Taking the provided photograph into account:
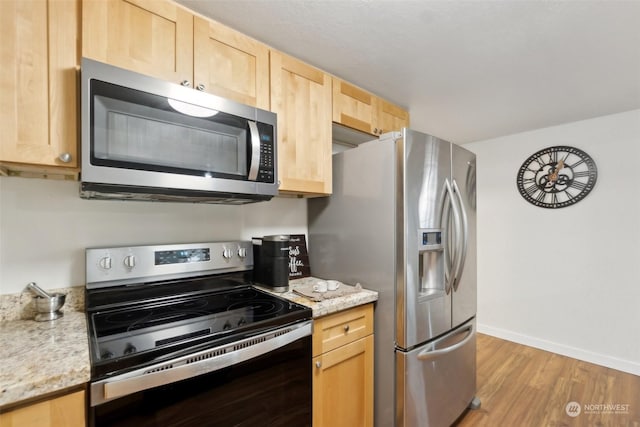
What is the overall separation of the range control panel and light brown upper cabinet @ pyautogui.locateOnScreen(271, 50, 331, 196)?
0.49 metres

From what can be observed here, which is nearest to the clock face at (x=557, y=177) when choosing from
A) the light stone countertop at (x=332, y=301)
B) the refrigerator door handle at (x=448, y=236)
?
the refrigerator door handle at (x=448, y=236)

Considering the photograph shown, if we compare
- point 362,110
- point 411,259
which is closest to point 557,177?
point 362,110

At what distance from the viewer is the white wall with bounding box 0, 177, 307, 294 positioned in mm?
1152

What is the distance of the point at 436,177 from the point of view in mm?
1599

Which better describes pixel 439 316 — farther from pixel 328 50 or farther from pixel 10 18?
pixel 10 18

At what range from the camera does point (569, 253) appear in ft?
9.05

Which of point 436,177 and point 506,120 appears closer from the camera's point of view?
point 436,177

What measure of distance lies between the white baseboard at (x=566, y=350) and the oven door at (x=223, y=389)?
113 inches

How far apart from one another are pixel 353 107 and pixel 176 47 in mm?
1098

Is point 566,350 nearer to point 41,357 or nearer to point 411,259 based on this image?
point 411,259

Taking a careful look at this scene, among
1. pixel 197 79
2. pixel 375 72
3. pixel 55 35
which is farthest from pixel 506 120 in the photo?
pixel 55 35

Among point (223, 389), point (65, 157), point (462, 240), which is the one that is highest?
point (65, 157)

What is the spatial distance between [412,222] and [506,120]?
6.71ft

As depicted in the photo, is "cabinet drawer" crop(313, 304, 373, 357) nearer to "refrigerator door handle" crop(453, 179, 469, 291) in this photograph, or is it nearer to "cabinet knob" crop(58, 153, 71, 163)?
"refrigerator door handle" crop(453, 179, 469, 291)
